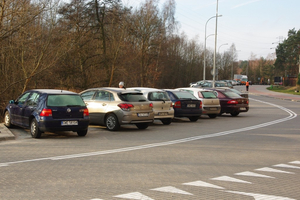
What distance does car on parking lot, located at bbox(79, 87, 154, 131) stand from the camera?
14.3m

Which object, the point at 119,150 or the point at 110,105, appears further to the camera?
the point at 110,105

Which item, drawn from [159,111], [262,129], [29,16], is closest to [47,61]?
[29,16]

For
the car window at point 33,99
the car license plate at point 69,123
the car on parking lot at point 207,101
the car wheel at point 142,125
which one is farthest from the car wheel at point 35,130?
the car on parking lot at point 207,101

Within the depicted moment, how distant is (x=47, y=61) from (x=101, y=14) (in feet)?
34.7

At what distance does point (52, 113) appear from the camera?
40.0 feet

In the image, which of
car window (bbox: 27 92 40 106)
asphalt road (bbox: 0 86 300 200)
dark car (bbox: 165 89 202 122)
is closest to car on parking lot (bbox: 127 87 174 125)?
dark car (bbox: 165 89 202 122)

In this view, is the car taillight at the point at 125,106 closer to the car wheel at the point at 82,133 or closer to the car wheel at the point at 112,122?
the car wheel at the point at 112,122

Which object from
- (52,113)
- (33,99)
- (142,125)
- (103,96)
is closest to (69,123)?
(52,113)

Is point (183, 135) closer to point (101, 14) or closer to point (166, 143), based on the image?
point (166, 143)

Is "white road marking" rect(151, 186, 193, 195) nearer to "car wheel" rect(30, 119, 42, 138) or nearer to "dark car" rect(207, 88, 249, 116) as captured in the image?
"car wheel" rect(30, 119, 42, 138)

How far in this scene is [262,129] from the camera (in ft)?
52.9

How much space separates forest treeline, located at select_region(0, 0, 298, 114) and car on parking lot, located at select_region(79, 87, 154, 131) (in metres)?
4.93

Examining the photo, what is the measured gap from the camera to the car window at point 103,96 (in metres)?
14.8

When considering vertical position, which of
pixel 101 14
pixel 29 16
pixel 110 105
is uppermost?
pixel 101 14
